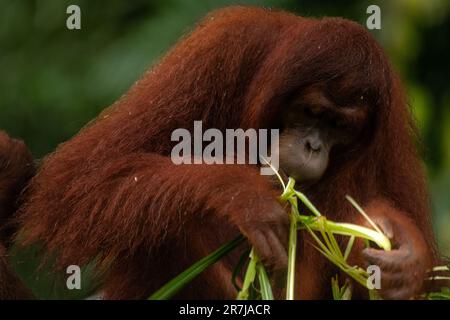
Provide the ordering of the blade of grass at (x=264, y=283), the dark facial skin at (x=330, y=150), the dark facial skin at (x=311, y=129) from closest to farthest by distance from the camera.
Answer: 1. the blade of grass at (x=264, y=283)
2. the dark facial skin at (x=330, y=150)
3. the dark facial skin at (x=311, y=129)

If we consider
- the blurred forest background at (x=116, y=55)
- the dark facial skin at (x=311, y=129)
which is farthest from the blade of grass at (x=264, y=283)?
the blurred forest background at (x=116, y=55)

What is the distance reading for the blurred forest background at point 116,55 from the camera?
4.59 m

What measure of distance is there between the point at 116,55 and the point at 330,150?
6.02 ft

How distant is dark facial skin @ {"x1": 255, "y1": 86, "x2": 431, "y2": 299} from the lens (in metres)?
2.89

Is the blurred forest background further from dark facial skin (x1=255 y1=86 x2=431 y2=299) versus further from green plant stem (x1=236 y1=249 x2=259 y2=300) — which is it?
green plant stem (x1=236 y1=249 x2=259 y2=300)

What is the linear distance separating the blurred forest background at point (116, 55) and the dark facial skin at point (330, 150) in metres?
1.37

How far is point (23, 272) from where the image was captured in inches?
171

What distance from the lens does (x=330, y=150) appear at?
3.21 m

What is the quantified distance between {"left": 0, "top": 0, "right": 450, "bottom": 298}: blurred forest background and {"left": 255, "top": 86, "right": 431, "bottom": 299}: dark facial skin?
137 cm

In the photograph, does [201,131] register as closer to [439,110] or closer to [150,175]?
[150,175]

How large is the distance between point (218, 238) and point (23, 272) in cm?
155

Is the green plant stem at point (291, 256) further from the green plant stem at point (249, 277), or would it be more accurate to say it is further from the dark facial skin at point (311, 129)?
the dark facial skin at point (311, 129)

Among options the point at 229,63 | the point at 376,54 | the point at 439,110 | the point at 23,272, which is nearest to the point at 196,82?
the point at 229,63

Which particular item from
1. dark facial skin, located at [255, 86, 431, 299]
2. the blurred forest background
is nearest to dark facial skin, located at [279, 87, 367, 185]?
dark facial skin, located at [255, 86, 431, 299]
